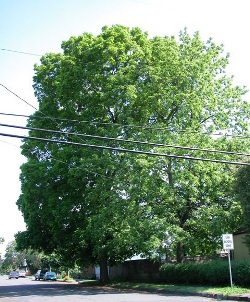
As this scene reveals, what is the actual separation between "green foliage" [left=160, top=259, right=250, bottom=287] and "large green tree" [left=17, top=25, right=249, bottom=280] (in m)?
1.29

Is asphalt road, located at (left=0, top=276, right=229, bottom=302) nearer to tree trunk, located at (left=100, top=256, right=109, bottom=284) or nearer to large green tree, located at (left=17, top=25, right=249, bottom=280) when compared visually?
large green tree, located at (left=17, top=25, right=249, bottom=280)

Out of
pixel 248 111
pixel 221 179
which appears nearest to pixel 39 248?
pixel 221 179

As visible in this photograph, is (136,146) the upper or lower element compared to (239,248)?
upper

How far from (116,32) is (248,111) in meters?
10.9

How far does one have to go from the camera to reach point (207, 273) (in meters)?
23.0

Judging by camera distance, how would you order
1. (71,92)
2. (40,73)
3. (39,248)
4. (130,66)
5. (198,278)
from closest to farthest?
(198,278), (130,66), (71,92), (40,73), (39,248)

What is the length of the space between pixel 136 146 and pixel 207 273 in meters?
8.69

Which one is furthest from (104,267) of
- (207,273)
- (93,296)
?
(93,296)

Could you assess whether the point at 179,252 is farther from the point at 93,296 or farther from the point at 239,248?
the point at 93,296

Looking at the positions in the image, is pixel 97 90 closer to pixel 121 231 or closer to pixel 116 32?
pixel 116 32

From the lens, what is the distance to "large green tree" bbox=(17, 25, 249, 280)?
25.2m

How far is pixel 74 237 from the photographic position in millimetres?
30234

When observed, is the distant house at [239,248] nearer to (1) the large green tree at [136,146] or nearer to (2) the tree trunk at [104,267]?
(1) the large green tree at [136,146]

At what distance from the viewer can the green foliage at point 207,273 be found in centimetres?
2091
